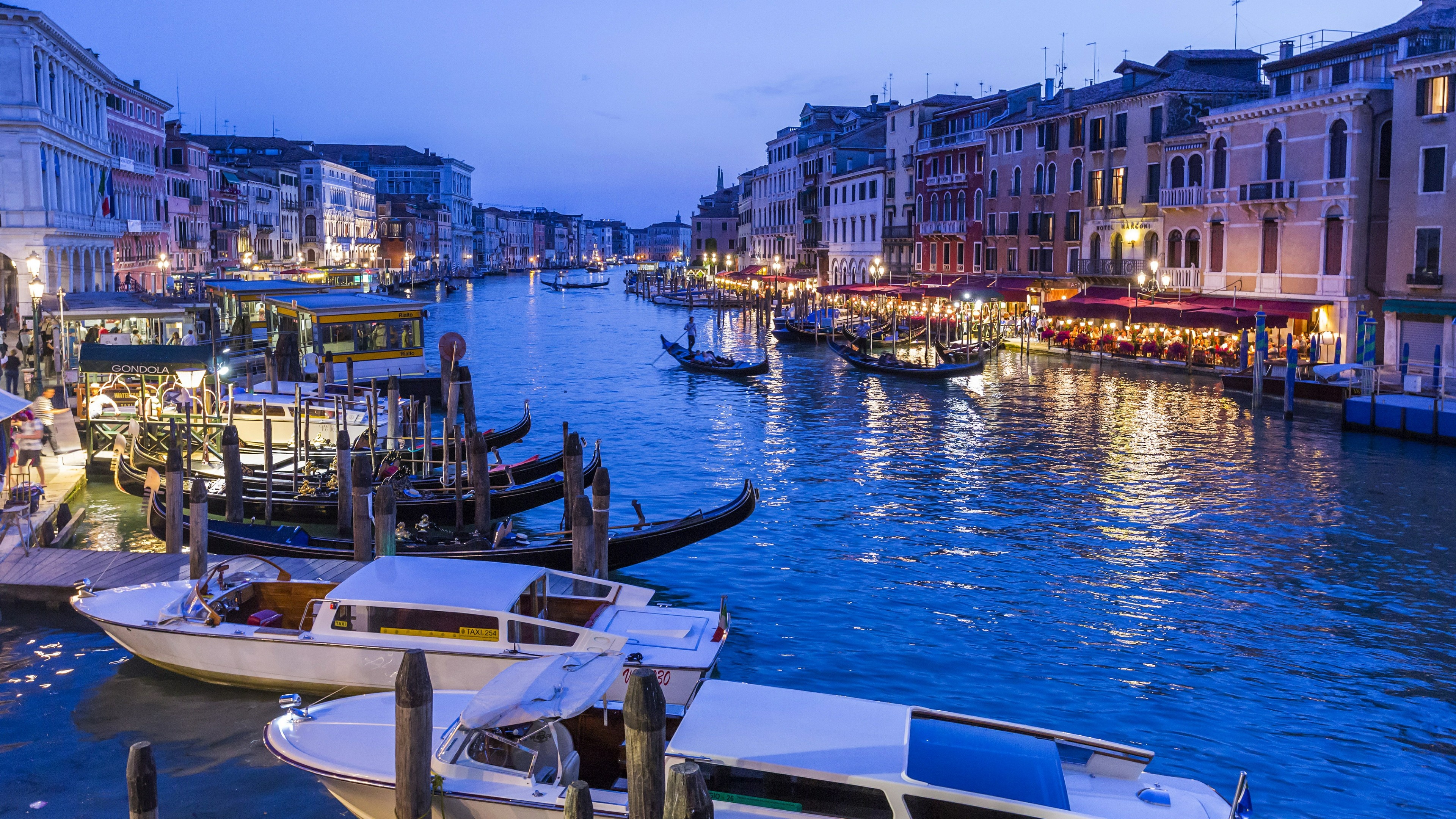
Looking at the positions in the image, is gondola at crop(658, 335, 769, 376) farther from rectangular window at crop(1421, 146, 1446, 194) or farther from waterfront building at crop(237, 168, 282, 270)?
waterfront building at crop(237, 168, 282, 270)

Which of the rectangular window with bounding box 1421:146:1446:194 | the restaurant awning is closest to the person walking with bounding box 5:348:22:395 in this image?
the restaurant awning

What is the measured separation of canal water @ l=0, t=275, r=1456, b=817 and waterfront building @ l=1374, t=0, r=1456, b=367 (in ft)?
11.8

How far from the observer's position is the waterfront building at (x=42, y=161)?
34125 mm

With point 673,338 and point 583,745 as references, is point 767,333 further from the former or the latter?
point 583,745

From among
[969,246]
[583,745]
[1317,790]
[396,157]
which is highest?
[396,157]

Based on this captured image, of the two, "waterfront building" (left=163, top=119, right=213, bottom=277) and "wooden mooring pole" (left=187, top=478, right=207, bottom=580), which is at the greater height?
"waterfront building" (left=163, top=119, right=213, bottom=277)

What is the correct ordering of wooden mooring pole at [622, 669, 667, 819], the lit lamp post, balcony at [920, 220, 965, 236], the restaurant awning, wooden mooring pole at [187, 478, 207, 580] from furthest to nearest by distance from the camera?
1. balcony at [920, 220, 965, 236]
2. the lit lamp post
3. the restaurant awning
4. wooden mooring pole at [187, 478, 207, 580]
5. wooden mooring pole at [622, 669, 667, 819]

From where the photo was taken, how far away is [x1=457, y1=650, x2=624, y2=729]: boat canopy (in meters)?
6.59

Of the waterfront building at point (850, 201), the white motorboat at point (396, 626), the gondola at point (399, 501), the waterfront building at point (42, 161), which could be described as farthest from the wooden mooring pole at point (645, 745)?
the waterfront building at point (850, 201)

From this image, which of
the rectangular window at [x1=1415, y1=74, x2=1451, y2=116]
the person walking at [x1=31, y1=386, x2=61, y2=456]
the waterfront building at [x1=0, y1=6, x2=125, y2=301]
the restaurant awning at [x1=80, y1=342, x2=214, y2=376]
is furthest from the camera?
the waterfront building at [x1=0, y1=6, x2=125, y2=301]

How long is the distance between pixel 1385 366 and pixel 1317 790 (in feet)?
66.8

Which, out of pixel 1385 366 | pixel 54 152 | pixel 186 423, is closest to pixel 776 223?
pixel 54 152

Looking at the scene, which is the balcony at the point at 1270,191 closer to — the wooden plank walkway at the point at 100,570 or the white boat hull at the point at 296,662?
the wooden plank walkway at the point at 100,570

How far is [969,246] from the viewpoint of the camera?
4800 cm
